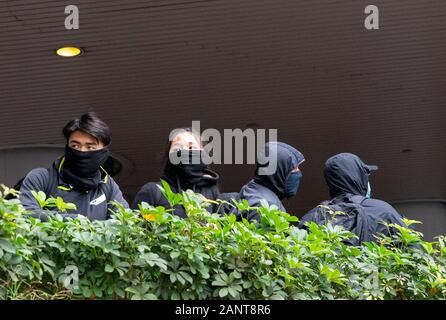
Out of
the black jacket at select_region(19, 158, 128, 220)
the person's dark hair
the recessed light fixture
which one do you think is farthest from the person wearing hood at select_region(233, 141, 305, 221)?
the recessed light fixture

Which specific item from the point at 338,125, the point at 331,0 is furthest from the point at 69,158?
the point at 338,125

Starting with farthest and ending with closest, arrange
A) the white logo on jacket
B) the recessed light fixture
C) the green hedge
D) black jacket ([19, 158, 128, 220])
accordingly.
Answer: the recessed light fixture, the white logo on jacket, black jacket ([19, 158, 128, 220]), the green hedge

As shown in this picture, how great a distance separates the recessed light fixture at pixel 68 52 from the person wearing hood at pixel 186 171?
19.0ft

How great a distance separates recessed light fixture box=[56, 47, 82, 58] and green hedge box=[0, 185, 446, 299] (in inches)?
292

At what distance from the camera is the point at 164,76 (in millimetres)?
12234

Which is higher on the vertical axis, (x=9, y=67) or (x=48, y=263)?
(x=9, y=67)

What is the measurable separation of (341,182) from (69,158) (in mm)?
1846

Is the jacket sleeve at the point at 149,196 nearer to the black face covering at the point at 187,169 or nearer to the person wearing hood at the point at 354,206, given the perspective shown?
the black face covering at the point at 187,169

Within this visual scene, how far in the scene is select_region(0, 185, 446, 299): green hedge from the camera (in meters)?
3.81

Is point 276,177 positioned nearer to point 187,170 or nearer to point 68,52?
point 187,170

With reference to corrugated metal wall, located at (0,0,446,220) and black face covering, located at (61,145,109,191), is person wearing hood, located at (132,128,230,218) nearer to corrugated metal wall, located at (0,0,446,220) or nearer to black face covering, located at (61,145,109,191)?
black face covering, located at (61,145,109,191)

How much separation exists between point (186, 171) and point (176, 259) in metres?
1.92
